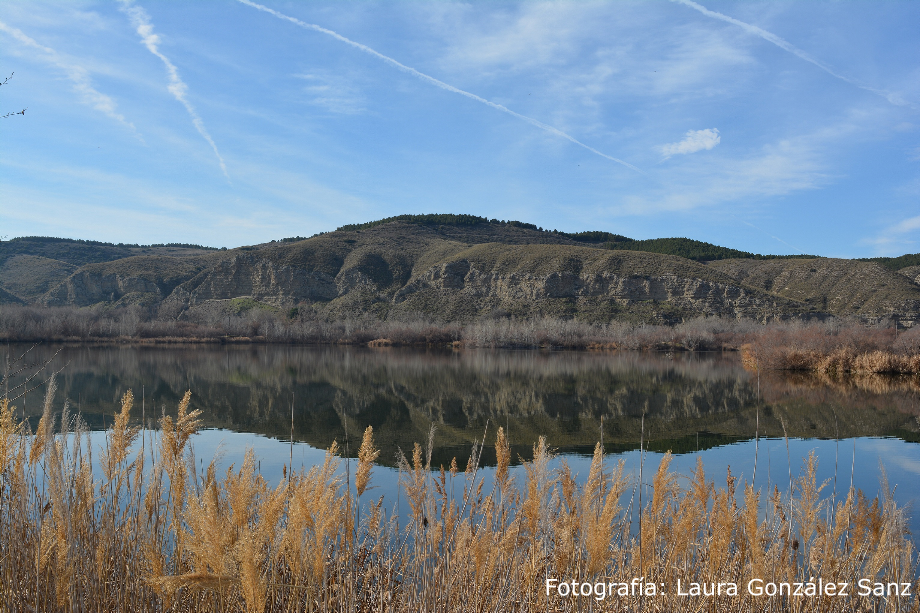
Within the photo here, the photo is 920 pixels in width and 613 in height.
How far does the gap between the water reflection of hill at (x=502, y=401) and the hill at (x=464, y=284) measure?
36.4m

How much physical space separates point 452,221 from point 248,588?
137658 millimetres

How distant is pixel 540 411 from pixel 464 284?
211 ft

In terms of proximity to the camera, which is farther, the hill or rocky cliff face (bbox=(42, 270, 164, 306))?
rocky cliff face (bbox=(42, 270, 164, 306))

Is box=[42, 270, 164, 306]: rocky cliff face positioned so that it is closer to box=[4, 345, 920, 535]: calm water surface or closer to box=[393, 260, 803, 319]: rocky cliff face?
box=[393, 260, 803, 319]: rocky cliff face

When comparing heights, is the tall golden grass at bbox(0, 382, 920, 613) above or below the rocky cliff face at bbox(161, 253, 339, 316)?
below

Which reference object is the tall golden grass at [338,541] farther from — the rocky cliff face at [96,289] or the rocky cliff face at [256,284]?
the rocky cliff face at [96,289]

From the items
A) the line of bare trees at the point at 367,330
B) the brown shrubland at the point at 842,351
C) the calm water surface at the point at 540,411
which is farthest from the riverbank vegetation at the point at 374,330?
the calm water surface at the point at 540,411

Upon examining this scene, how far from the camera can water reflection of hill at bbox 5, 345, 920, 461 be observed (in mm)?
16672

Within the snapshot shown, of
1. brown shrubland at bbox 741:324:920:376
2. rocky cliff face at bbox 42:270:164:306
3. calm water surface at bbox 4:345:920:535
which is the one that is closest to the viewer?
calm water surface at bbox 4:345:920:535

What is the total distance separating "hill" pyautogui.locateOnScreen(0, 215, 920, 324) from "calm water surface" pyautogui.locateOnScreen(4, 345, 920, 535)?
36521 mm

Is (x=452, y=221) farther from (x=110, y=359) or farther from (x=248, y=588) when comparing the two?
(x=248, y=588)

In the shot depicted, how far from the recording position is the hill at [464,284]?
70.7 m

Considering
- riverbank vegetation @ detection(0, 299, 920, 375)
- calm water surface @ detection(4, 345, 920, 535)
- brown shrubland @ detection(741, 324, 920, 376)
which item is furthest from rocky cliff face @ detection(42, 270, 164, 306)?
brown shrubland @ detection(741, 324, 920, 376)

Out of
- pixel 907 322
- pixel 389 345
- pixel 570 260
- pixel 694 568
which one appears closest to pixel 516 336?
pixel 389 345
